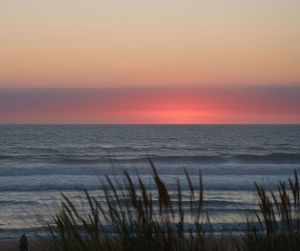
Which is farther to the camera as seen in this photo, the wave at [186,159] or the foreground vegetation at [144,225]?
the wave at [186,159]

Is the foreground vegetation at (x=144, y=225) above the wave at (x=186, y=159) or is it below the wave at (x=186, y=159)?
above

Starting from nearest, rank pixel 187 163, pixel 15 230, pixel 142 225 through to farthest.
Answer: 1. pixel 142 225
2. pixel 15 230
3. pixel 187 163

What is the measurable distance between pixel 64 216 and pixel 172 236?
0.78 metres

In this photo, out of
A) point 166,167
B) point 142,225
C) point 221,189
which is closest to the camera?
point 142,225

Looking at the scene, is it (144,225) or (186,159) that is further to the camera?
(186,159)

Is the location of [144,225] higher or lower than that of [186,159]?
higher

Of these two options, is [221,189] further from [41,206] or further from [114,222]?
[114,222]

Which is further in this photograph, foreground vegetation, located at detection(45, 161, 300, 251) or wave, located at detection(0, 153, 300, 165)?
wave, located at detection(0, 153, 300, 165)

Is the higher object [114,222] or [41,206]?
[114,222]

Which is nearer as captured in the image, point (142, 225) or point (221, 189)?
point (142, 225)

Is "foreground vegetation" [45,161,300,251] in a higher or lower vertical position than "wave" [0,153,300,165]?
higher

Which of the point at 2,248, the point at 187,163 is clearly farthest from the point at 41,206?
the point at 187,163

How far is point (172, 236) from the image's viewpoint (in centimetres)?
375

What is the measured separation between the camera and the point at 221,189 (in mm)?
23078
